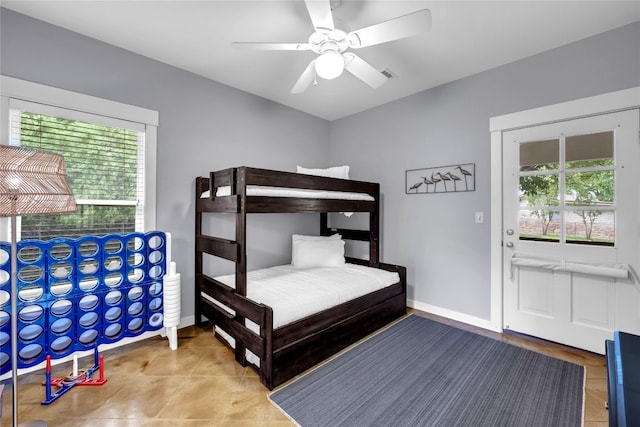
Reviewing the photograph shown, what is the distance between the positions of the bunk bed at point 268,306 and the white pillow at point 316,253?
53cm

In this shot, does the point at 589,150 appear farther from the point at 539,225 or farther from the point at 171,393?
the point at 171,393

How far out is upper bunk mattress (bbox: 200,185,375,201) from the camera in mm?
2128

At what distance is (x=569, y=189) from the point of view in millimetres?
2291

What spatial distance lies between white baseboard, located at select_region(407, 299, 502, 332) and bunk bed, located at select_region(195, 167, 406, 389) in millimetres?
310

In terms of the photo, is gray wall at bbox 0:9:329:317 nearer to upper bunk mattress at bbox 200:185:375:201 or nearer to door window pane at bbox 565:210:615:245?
upper bunk mattress at bbox 200:185:375:201

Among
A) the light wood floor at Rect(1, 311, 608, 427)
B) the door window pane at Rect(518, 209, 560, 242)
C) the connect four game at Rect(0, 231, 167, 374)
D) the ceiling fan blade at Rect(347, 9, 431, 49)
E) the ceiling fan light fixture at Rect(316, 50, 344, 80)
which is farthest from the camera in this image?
the door window pane at Rect(518, 209, 560, 242)

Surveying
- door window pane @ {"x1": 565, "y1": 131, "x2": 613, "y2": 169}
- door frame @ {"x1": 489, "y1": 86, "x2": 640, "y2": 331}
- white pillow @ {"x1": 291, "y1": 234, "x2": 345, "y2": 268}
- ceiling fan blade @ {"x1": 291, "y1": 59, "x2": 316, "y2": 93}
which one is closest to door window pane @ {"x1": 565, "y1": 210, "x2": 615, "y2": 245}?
door window pane @ {"x1": 565, "y1": 131, "x2": 613, "y2": 169}

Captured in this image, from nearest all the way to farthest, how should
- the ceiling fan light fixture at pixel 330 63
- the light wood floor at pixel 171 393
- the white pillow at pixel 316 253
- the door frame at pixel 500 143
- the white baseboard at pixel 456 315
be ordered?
1. the light wood floor at pixel 171 393
2. the ceiling fan light fixture at pixel 330 63
3. the door frame at pixel 500 143
4. the white baseboard at pixel 456 315
5. the white pillow at pixel 316 253

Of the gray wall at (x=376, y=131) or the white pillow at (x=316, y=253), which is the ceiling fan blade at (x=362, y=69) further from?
the white pillow at (x=316, y=253)

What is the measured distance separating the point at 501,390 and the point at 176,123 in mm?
3241

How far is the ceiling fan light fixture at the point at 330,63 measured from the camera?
1660 millimetres

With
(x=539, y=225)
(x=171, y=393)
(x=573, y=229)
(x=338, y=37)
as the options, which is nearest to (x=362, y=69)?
(x=338, y=37)

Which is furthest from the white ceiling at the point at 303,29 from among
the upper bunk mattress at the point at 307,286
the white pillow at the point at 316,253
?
the upper bunk mattress at the point at 307,286

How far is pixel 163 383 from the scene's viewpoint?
183cm
